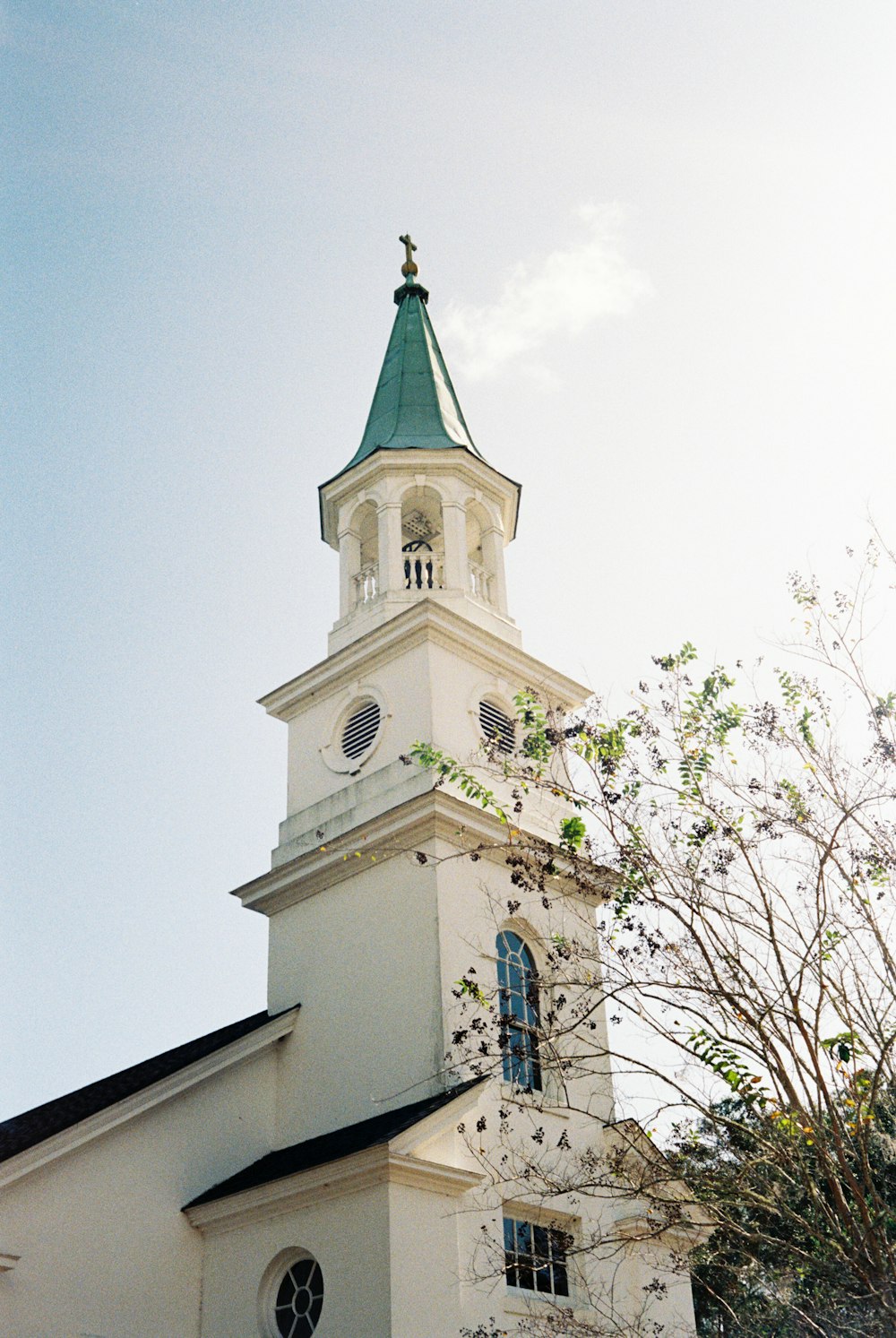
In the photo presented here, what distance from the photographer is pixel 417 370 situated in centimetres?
2670

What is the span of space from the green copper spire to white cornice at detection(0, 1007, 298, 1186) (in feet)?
36.8

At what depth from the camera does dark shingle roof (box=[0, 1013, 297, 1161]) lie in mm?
15883

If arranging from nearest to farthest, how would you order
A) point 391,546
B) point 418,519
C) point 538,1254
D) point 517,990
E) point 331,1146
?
point 538,1254
point 331,1146
point 517,990
point 391,546
point 418,519

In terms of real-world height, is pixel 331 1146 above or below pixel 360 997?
below

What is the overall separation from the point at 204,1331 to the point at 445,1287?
3677 millimetres

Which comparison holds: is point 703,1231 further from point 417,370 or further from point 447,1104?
point 417,370

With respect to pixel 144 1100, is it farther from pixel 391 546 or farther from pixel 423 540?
pixel 423 540

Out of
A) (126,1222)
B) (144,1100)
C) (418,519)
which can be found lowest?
(126,1222)

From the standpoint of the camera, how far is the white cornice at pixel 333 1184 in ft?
46.2

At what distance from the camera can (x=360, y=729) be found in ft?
69.2

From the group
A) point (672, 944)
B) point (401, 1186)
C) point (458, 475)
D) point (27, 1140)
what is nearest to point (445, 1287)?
point (401, 1186)

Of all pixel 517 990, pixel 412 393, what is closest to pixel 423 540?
pixel 412 393

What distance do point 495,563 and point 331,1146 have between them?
11.7 meters

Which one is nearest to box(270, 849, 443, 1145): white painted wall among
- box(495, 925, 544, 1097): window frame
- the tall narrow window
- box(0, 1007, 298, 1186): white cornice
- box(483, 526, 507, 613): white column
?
box(0, 1007, 298, 1186): white cornice
